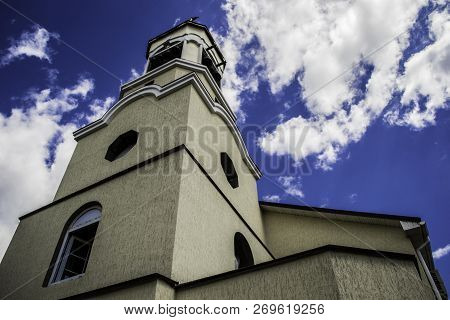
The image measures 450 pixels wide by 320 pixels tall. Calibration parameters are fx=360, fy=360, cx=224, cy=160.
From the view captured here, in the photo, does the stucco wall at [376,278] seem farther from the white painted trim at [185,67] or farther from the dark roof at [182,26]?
the dark roof at [182,26]

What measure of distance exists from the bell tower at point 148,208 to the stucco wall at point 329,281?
1.12 metres

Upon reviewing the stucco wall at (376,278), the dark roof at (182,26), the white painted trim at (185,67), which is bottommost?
the stucco wall at (376,278)

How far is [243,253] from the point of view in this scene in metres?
9.35

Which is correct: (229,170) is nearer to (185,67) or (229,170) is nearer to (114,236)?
(185,67)

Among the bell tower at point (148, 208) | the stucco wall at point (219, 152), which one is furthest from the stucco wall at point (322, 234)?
the bell tower at point (148, 208)

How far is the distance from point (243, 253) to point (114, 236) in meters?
3.68

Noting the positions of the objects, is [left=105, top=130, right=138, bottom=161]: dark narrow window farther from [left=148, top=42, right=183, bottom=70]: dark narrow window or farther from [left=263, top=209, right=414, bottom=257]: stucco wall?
[left=148, top=42, right=183, bottom=70]: dark narrow window

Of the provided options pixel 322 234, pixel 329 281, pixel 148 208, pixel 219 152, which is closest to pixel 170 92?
pixel 219 152

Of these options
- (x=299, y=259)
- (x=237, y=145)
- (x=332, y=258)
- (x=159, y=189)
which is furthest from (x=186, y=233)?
(x=237, y=145)

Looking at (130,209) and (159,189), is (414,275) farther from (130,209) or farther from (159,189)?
(130,209)

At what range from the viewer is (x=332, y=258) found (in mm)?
5023

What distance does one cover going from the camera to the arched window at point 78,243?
25.6 feet

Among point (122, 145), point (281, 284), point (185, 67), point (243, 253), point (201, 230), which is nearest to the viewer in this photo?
point (281, 284)

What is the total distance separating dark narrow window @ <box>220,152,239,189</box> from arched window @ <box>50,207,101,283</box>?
3799 millimetres
